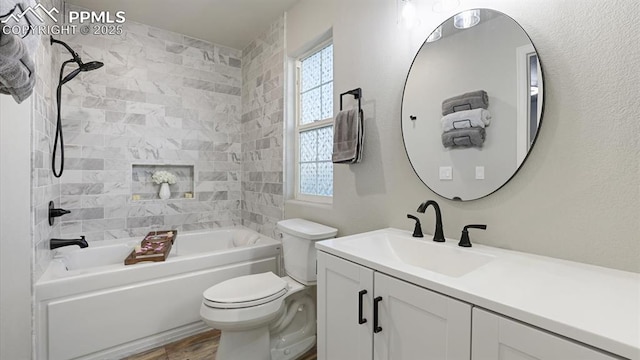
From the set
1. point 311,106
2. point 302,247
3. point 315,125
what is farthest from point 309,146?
point 302,247

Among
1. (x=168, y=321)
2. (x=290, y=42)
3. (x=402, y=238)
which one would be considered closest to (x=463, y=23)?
(x=402, y=238)

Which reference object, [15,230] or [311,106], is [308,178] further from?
[15,230]

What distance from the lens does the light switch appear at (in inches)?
53.4

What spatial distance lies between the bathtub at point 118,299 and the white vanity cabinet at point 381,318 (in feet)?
4.19

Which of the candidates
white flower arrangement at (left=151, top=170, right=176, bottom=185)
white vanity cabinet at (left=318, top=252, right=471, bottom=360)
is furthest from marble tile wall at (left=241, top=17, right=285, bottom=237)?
white vanity cabinet at (left=318, top=252, right=471, bottom=360)

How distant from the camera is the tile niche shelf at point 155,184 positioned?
9.33 ft

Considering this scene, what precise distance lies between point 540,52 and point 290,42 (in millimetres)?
2007

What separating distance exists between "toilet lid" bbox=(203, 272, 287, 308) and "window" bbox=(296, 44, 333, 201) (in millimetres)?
793

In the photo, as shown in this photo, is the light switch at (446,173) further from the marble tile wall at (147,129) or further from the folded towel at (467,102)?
the marble tile wall at (147,129)

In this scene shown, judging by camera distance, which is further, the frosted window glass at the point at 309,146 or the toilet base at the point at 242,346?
the frosted window glass at the point at 309,146

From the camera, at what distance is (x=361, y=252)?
1189 millimetres

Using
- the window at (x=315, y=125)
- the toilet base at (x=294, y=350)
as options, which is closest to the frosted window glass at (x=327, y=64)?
the window at (x=315, y=125)

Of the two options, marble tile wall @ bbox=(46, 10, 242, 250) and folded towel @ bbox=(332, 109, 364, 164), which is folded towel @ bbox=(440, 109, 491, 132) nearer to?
folded towel @ bbox=(332, 109, 364, 164)

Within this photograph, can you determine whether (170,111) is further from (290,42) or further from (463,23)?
(463,23)
